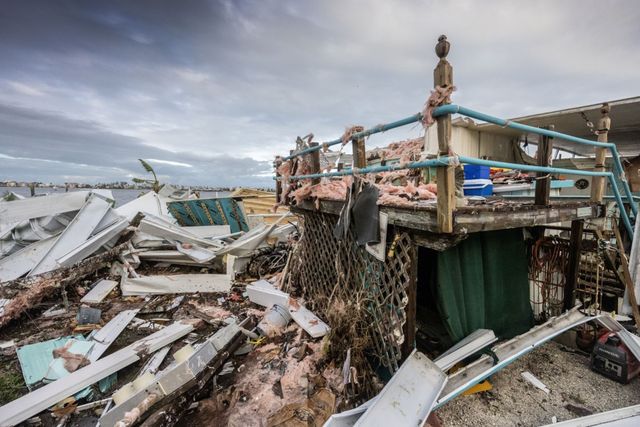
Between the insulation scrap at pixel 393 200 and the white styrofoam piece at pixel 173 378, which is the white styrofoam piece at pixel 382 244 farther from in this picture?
the white styrofoam piece at pixel 173 378

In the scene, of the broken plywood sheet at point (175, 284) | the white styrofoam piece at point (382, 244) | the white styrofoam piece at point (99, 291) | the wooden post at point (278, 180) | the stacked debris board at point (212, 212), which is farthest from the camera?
the stacked debris board at point (212, 212)

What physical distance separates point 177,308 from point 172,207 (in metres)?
5.89

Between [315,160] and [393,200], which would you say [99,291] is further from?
[393,200]

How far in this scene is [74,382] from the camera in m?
3.39

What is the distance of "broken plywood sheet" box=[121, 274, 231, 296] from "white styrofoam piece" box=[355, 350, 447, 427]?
4843 millimetres

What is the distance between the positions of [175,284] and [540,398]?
6663 mm

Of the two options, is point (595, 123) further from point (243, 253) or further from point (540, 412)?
point (243, 253)

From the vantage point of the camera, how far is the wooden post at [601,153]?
3785mm

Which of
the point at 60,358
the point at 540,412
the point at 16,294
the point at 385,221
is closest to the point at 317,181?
the point at 385,221

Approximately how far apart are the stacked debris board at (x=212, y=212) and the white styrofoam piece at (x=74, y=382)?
17.9ft

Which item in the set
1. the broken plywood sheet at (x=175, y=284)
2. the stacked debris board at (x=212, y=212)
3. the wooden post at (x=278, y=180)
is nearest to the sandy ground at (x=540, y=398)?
the wooden post at (x=278, y=180)

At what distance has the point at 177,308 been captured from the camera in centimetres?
573

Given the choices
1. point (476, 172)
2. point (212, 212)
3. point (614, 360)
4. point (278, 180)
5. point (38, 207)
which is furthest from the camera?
point (212, 212)

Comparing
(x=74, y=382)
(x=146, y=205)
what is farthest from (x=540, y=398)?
(x=146, y=205)
